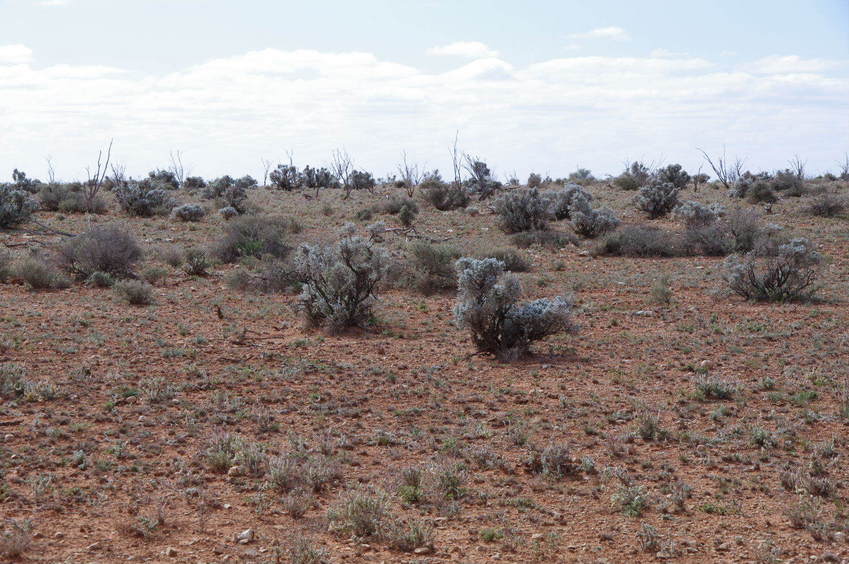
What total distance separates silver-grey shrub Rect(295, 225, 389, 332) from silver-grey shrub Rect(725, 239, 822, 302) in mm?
7437

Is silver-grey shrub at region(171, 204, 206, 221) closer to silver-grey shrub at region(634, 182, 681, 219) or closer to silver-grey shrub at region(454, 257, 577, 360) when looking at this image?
silver-grey shrub at region(634, 182, 681, 219)

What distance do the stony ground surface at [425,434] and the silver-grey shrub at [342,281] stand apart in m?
0.56

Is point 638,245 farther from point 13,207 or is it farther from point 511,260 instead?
point 13,207

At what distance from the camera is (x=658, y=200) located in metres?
29.9

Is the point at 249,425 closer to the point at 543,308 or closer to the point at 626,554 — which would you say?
the point at 626,554

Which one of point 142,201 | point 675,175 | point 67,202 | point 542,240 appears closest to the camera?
point 542,240

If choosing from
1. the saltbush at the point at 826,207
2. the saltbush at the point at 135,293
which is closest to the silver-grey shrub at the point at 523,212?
the saltbush at the point at 826,207

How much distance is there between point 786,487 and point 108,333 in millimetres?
9809

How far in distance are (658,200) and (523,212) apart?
6.61 metres

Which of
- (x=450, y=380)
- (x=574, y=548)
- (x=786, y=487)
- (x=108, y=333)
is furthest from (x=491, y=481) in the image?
(x=108, y=333)

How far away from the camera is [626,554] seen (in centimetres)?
590

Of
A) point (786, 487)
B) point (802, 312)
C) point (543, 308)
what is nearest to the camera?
point (786, 487)

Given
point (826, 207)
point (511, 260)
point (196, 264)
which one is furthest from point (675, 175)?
point (196, 264)

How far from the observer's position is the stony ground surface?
6.09 m
